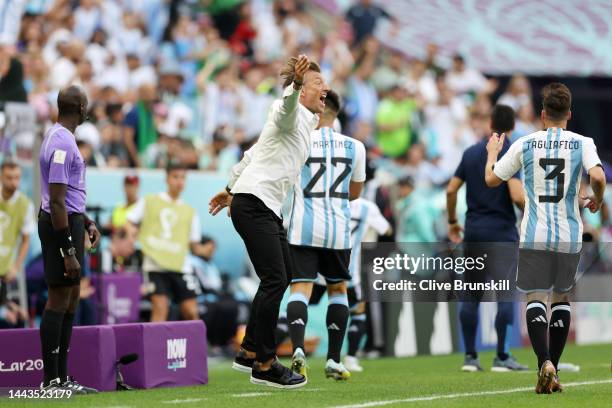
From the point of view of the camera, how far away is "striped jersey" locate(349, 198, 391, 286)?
13.2 meters

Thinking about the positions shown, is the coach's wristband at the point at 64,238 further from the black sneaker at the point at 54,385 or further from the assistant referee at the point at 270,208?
the assistant referee at the point at 270,208

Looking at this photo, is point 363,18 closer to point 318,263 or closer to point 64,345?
point 318,263

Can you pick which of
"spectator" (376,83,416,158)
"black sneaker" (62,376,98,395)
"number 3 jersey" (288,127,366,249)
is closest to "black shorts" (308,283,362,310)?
"number 3 jersey" (288,127,366,249)

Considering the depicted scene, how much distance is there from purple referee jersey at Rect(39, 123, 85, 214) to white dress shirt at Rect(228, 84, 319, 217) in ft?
3.44

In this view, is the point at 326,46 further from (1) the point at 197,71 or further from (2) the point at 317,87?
(2) the point at 317,87

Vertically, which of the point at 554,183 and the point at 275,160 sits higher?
the point at 275,160

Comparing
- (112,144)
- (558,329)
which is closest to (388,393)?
(558,329)

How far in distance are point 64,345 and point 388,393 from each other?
7.31ft

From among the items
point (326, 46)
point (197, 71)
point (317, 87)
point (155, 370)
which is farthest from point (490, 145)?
point (326, 46)

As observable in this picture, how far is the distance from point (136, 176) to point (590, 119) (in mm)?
13738

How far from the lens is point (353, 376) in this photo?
1134 centimetres

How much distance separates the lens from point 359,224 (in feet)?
43.6

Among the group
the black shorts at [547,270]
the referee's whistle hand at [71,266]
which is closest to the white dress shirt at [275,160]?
the referee's whistle hand at [71,266]

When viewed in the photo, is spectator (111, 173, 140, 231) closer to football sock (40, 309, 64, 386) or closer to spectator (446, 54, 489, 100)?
football sock (40, 309, 64, 386)
